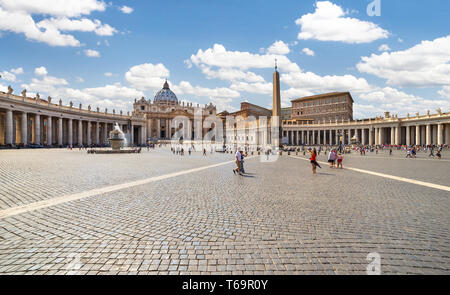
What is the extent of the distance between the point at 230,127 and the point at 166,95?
62473mm

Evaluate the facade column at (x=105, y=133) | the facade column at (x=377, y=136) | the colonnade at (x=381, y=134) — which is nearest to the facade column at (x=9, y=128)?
the facade column at (x=105, y=133)

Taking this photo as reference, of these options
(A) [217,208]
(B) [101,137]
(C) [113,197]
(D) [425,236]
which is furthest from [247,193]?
(B) [101,137]

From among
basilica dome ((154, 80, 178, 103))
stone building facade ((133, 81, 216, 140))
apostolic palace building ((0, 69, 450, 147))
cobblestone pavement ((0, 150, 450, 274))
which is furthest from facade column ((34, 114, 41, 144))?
basilica dome ((154, 80, 178, 103))

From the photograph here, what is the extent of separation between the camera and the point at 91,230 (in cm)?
465

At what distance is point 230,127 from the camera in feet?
348

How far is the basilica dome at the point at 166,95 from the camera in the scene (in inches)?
5851

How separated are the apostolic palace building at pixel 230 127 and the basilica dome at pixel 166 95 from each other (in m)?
17.5

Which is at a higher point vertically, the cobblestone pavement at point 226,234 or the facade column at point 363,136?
the facade column at point 363,136

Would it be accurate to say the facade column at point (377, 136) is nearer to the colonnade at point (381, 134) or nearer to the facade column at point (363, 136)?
the colonnade at point (381, 134)

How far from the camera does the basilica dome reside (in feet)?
488

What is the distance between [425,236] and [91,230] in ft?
19.9

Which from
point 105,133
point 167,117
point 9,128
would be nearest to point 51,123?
point 9,128
